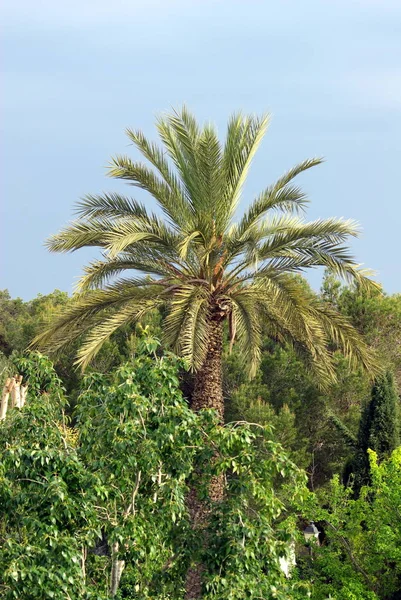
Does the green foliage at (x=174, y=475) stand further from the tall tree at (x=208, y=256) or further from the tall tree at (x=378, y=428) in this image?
the tall tree at (x=378, y=428)

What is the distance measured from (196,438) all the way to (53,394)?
2.01 meters

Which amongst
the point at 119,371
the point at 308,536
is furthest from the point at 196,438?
the point at 308,536

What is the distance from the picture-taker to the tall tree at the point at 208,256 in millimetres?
16766

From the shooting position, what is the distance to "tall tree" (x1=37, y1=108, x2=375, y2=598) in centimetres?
1677

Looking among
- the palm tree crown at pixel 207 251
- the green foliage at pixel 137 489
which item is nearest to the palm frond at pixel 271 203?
the palm tree crown at pixel 207 251

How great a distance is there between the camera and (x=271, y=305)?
1742 cm

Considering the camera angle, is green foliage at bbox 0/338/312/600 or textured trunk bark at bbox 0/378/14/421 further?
textured trunk bark at bbox 0/378/14/421

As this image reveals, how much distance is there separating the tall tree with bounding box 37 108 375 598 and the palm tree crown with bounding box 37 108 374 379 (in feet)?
0.06

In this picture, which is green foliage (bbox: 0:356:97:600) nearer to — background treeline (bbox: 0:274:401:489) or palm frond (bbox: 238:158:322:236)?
palm frond (bbox: 238:158:322:236)

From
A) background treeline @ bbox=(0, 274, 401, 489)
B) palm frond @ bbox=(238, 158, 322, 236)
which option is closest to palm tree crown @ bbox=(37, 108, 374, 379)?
palm frond @ bbox=(238, 158, 322, 236)

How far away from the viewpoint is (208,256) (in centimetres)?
1672

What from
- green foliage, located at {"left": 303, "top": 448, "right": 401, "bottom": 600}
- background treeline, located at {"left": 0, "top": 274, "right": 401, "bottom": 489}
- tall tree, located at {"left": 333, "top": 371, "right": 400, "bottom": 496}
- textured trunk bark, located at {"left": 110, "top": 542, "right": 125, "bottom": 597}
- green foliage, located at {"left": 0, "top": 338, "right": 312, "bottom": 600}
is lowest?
textured trunk bark, located at {"left": 110, "top": 542, "right": 125, "bottom": 597}

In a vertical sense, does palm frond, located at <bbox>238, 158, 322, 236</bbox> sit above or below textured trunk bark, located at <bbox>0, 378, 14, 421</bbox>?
above

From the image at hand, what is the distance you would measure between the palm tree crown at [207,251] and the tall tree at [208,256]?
0.02m
